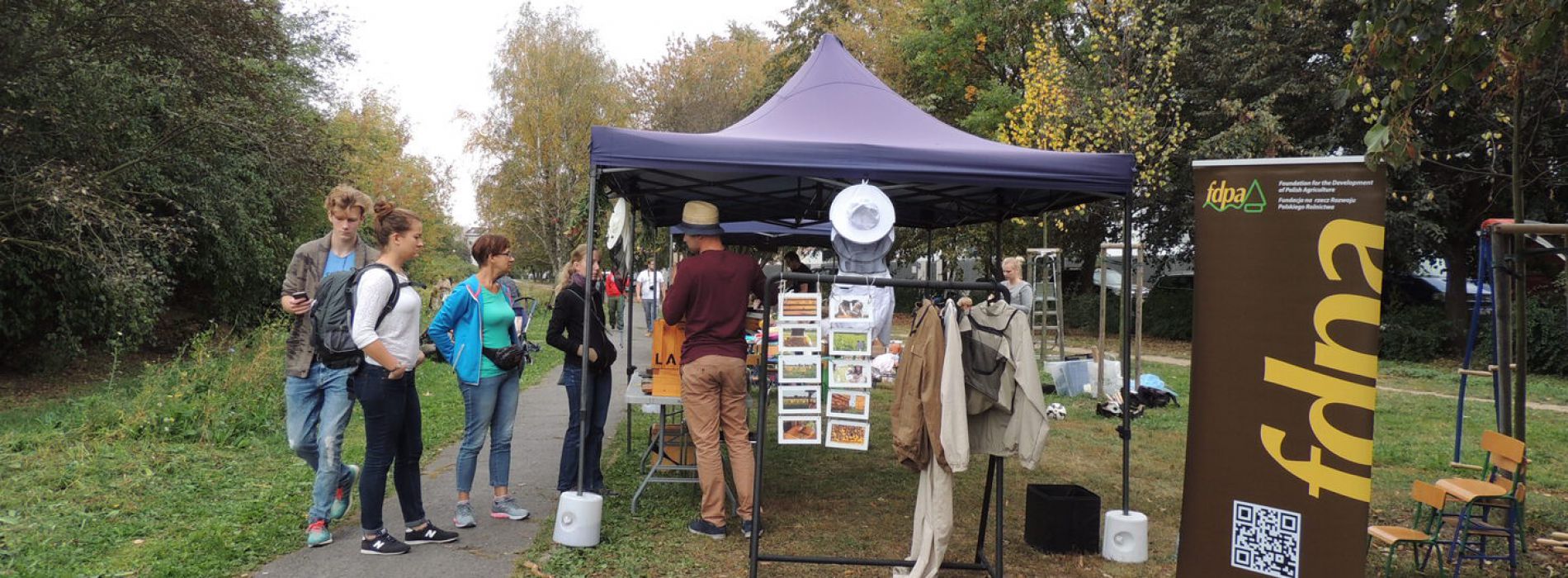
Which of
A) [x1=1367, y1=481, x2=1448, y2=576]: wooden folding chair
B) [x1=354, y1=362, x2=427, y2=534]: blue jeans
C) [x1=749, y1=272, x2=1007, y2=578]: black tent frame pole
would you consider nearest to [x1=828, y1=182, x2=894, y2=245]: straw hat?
[x1=749, y1=272, x2=1007, y2=578]: black tent frame pole

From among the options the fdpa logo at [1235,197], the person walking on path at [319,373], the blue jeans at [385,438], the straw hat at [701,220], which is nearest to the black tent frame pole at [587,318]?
the straw hat at [701,220]

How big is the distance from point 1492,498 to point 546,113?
1170 inches

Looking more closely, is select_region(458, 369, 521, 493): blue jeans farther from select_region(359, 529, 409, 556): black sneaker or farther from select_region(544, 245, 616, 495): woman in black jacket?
select_region(359, 529, 409, 556): black sneaker

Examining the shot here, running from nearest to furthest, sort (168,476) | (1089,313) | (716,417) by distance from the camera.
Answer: (716,417), (168,476), (1089,313)

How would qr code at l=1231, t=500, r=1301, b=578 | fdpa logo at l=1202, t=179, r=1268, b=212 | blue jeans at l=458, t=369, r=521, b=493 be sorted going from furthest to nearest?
blue jeans at l=458, t=369, r=521, b=493 < fdpa logo at l=1202, t=179, r=1268, b=212 < qr code at l=1231, t=500, r=1301, b=578

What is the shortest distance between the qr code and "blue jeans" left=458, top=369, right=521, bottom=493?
3.62 metres

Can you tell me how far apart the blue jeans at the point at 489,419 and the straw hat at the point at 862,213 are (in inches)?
78.2

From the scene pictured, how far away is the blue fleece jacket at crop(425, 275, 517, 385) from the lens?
4.69m

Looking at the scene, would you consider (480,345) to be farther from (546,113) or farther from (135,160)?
(546,113)

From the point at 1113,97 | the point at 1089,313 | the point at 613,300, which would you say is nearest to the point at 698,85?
the point at 613,300

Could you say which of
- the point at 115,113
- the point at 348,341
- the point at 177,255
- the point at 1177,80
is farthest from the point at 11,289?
the point at 1177,80

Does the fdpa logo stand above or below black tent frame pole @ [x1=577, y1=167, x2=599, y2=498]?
above

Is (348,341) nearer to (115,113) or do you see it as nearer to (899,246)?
(115,113)

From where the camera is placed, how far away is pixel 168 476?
5.90 metres
